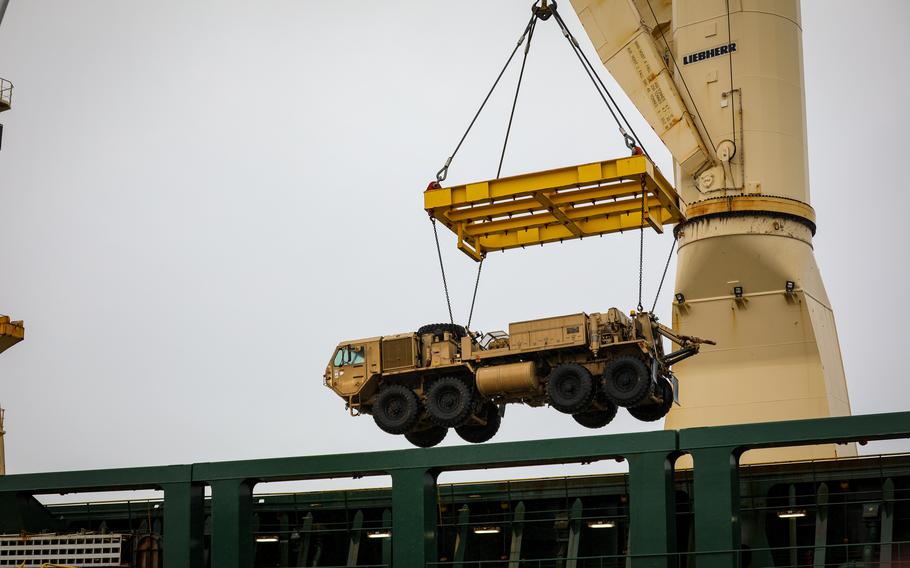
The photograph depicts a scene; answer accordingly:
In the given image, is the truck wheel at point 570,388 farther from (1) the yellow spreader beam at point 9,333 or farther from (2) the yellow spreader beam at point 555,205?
(1) the yellow spreader beam at point 9,333

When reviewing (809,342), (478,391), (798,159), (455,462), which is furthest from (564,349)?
(798,159)

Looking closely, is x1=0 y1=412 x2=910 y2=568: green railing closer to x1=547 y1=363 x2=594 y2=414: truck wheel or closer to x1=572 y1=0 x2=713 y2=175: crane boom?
x1=547 y1=363 x2=594 y2=414: truck wheel

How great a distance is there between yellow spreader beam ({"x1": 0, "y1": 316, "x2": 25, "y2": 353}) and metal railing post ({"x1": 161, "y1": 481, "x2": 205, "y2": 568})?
533 inches

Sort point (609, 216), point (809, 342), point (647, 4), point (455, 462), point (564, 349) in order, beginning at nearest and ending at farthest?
1. point (455, 462)
2. point (564, 349)
3. point (609, 216)
4. point (809, 342)
5. point (647, 4)

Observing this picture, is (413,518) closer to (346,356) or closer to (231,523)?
(231,523)

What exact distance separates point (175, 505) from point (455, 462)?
18.8 ft

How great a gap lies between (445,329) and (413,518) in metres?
6.71

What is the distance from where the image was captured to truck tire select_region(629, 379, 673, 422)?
2753cm

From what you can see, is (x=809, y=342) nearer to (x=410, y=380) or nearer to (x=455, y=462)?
(x=410, y=380)

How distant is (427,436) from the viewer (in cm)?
2986

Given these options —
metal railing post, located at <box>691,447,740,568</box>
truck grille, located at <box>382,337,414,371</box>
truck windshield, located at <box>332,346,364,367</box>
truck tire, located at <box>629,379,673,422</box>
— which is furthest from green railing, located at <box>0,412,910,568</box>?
truck windshield, located at <box>332,346,364,367</box>

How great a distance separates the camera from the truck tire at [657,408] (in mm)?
27531

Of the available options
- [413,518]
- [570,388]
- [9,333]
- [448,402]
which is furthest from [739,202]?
[9,333]

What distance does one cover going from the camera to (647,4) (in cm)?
3678
